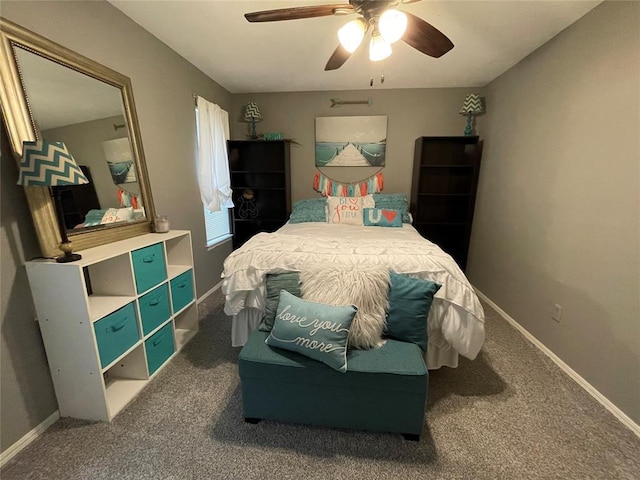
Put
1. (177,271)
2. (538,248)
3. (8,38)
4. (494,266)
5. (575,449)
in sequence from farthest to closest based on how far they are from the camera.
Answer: (494,266), (538,248), (177,271), (575,449), (8,38)

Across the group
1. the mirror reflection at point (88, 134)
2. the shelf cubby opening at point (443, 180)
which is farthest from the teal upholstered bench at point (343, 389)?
the shelf cubby opening at point (443, 180)

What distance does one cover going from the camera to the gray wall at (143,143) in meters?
1.28

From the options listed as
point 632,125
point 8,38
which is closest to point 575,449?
point 632,125

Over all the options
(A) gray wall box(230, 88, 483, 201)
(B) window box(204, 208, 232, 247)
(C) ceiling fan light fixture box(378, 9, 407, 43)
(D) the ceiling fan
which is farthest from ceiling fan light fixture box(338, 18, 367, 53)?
(B) window box(204, 208, 232, 247)

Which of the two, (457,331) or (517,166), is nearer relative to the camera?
(457,331)

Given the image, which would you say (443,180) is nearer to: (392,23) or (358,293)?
(392,23)

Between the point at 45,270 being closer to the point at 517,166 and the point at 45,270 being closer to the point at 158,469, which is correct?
the point at 158,469

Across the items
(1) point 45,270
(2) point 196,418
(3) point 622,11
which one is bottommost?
(2) point 196,418

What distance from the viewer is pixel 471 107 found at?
10.2ft

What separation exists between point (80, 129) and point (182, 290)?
121cm

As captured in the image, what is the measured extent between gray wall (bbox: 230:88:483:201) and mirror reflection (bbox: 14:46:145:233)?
2.01 meters

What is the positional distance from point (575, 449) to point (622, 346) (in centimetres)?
66

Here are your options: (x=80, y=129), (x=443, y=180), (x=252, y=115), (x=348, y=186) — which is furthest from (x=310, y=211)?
(x=80, y=129)

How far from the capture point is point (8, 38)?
47.4 inches
